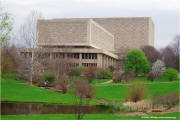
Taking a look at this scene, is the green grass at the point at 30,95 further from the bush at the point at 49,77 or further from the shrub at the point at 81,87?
the shrub at the point at 81,87

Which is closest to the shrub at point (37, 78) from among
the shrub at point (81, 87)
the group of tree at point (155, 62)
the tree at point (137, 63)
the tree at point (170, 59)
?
the group of tree at point (155, 62)

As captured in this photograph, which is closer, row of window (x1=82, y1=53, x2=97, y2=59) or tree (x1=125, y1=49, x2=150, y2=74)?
tree (x1=125, y1=49, x2=150, y2=74)

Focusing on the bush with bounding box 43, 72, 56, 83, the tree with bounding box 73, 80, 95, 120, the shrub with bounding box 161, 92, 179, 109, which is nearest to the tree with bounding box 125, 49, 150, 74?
the bush with bounding box 43, 72, 56, 83

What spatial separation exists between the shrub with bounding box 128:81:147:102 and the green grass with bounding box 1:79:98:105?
20.5 ft

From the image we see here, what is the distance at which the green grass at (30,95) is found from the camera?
26.1 meters

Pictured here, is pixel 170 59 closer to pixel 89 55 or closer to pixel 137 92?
pixel 89 55

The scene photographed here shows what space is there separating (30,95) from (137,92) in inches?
532

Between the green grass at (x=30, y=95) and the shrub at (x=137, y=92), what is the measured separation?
624 cm

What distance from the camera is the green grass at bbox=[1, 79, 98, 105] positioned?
26.1m

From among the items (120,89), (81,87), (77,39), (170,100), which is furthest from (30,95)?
(77,39)

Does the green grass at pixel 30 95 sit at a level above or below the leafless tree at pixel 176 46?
below

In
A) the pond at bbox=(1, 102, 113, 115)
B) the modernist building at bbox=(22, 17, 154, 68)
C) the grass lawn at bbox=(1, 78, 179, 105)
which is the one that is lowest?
the grass lawn at bbox=(1, 78, 179, 105)

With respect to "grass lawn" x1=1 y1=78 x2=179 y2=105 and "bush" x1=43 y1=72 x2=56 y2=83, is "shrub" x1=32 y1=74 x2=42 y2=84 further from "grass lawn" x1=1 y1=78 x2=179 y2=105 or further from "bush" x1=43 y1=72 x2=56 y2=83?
"grass lawn" x1=1 y1=78 x2=179 y2=105

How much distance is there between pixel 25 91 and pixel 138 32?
3554 inches
